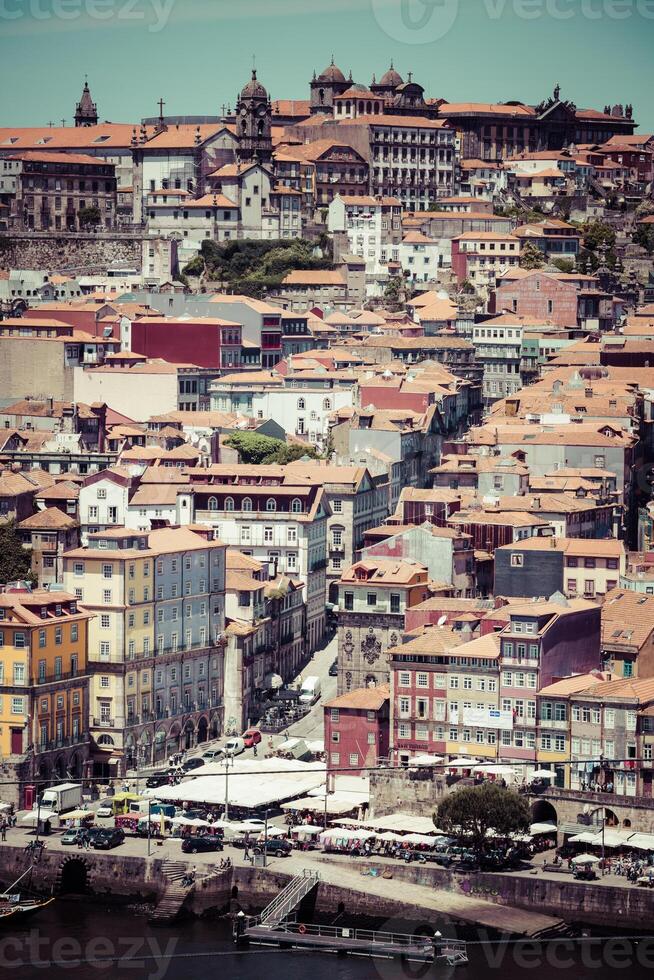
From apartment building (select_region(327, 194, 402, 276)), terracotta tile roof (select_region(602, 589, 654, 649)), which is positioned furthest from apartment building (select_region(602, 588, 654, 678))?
apartment building (select_region(327, 194, 402, 276))

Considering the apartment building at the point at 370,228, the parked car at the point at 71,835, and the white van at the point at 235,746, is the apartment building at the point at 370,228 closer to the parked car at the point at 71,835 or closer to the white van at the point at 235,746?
the white van at the point at 235,746

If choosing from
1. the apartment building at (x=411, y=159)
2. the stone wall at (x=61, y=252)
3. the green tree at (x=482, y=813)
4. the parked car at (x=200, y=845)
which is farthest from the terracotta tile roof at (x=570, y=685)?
the apartment building at (x=411, y=159)

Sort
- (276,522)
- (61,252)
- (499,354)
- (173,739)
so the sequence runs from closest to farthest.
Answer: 1. (173,739)
2. (276,522)
3. (499,354)
4. (61,252)

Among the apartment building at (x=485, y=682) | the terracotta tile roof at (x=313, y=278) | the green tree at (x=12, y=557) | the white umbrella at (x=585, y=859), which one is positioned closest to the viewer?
the white umbrella at (x=585, y=859)

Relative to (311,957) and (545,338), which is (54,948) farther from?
(545,338)

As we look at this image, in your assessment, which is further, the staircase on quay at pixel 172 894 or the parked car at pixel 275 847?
the parked car at pixel 275 847

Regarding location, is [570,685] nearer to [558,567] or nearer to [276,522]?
[558,567]

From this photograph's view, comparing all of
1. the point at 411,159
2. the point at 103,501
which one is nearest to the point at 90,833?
the point at 103,501
